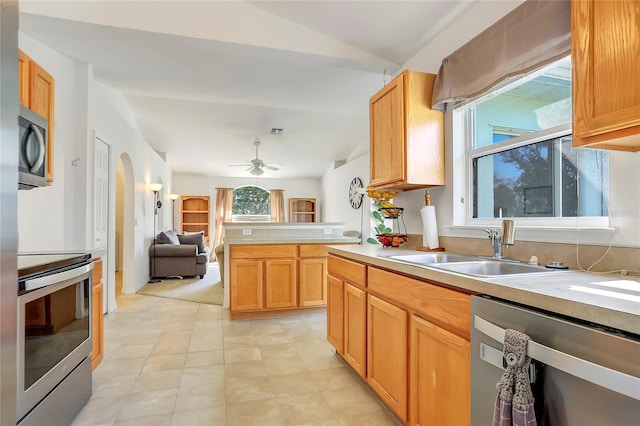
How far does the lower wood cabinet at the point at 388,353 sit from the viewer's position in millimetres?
1646

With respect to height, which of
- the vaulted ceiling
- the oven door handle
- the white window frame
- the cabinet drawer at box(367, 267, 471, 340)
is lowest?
the cabinet drawer at box(367, 267, 471, 340)

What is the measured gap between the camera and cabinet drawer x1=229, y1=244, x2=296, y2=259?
3754mm

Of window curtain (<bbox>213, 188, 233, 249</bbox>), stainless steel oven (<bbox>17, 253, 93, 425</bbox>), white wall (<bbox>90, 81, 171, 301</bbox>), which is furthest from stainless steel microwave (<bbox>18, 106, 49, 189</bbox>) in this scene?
window curtain (<bbox>213, 188, 233, 249</bbox>)

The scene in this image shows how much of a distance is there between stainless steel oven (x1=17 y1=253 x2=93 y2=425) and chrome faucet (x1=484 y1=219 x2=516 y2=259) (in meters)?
2.21

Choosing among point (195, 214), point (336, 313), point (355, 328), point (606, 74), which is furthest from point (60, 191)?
point (195, 214)

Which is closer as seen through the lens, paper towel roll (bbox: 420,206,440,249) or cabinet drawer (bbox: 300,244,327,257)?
paper towel roll (bbox: 420,206,440,249)

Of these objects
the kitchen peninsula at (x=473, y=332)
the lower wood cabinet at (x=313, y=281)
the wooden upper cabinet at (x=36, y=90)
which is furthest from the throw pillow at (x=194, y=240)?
the kitchen peninsula at (x=473, y=332)

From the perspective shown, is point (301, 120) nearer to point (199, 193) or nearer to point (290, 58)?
point (290, 58)

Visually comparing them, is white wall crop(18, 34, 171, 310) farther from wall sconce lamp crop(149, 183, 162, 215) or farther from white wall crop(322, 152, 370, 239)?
white wall crop(322, 152, 370, 239)

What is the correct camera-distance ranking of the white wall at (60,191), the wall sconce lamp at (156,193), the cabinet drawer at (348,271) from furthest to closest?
the wall sconce lamp at (156,193) → the white wall at (60,191) → the cabinet drawer at (348,271)

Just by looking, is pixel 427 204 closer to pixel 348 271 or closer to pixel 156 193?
pixel 348 271

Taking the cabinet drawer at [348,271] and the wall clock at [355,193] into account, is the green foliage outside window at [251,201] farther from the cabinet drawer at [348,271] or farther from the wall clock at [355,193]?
the cabinet drawer at [348,271]

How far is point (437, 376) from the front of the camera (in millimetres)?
1397

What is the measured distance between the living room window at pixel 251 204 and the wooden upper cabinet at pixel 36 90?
760 cm
